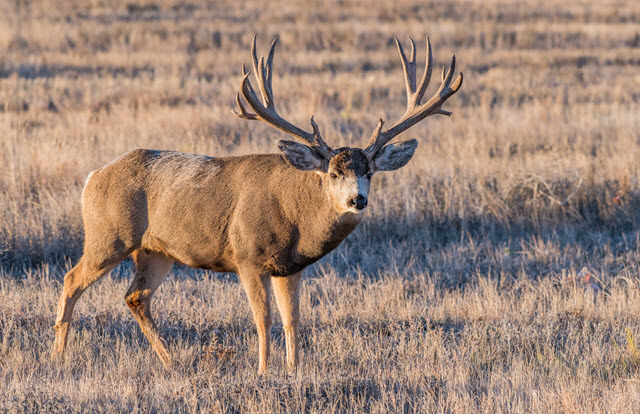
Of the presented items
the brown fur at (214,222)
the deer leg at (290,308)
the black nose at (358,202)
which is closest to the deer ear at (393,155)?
the brown fur at (214,222)

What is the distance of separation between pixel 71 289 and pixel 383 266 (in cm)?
359

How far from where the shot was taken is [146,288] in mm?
6684

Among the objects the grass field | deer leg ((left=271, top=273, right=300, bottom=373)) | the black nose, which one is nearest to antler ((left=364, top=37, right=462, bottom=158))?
the black nose

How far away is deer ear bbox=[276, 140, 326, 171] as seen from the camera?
18.7 feet

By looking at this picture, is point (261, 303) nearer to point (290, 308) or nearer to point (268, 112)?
point (290, 308)

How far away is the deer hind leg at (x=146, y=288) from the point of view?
6.55 metres

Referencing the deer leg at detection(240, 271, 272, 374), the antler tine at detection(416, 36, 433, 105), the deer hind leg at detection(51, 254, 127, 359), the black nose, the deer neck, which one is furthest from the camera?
the deer hind leg at detection(51, 254, 127, 359)

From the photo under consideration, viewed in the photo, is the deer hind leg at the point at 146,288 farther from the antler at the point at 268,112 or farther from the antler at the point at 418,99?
the antler at the point at 418,99

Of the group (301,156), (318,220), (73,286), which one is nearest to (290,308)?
(318,220)

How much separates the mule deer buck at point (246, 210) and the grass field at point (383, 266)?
54 centimetres

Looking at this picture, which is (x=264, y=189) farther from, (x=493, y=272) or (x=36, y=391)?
(x=493, y=272)

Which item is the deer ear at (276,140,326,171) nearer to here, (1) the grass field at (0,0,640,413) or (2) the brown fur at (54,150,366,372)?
(2) the brown fur at (54,150,366,372)

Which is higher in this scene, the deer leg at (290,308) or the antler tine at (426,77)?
the antler tine at (426,77)

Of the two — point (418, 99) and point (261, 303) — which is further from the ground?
point (418, 99)
